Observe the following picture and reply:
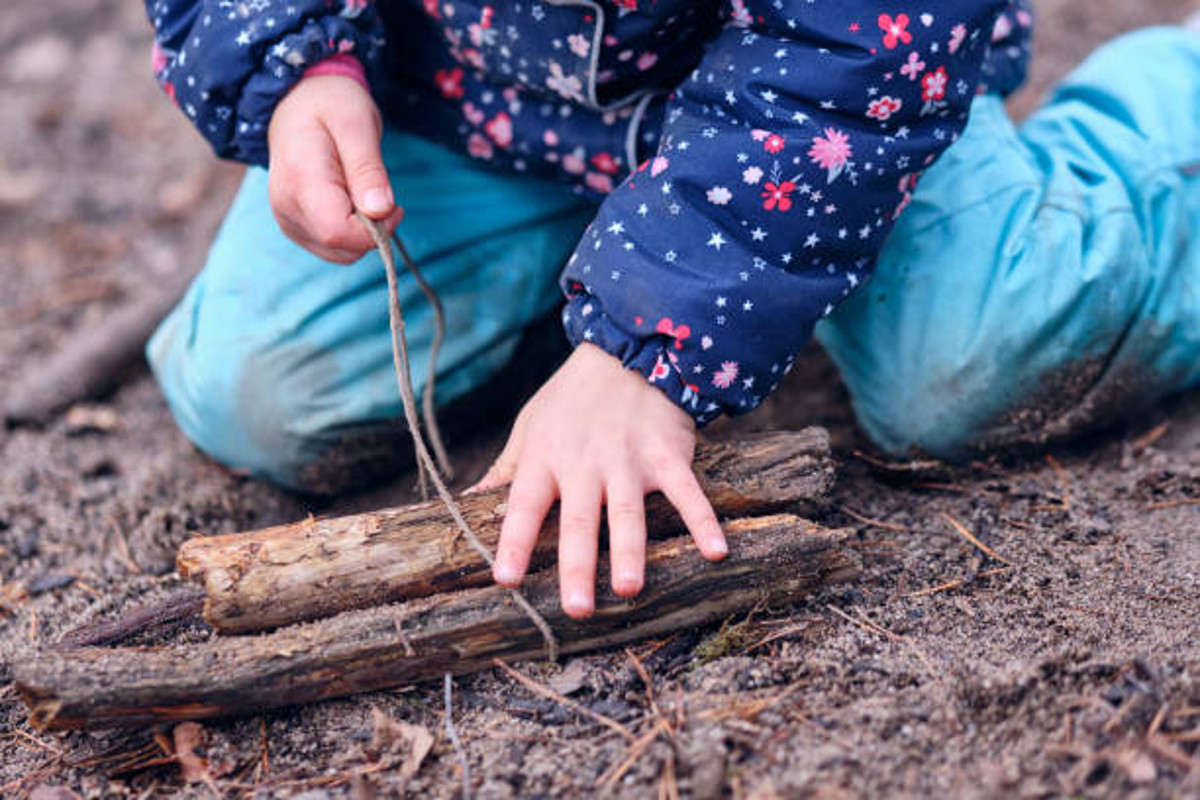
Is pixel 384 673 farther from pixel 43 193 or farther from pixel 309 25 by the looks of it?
pixel 43 193

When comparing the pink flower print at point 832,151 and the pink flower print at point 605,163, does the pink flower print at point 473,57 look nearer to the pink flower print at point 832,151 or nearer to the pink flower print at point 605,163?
the pink flower print at point 605,163

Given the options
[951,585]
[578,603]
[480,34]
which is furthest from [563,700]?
[480,34]

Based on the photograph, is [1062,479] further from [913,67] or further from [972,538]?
[913,67]

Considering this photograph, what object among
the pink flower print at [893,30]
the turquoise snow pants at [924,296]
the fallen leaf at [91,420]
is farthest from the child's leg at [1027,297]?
the fallen leaf at [91,420]

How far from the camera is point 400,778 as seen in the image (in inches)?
49.9

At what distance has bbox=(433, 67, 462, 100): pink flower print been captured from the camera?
2035 millimetres

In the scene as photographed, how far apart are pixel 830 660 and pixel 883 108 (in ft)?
2.70

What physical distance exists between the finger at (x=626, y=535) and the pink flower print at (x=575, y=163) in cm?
80

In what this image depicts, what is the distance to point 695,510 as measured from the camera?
1.40 metres

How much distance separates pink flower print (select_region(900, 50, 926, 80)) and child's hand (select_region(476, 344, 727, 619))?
1.99ft

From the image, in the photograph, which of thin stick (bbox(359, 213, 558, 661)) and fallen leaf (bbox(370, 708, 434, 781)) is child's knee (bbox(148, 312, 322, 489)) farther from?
fallen leaf (bbox(370, 708, 434, 781))

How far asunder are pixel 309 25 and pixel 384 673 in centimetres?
114

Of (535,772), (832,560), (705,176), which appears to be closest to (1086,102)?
(705,176)

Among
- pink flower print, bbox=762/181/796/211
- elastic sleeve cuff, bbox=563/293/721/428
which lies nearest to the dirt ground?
elastic sleeve cuff, bbox=563/293/721/428
